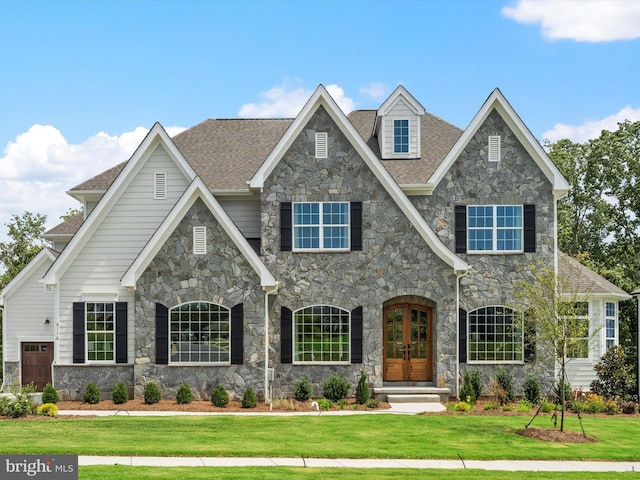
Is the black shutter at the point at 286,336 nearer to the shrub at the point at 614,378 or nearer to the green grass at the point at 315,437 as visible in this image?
the green grass at the point at 315,437

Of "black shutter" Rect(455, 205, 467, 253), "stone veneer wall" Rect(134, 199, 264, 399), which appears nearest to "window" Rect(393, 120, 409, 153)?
"black shutter" Rect(455, 205, 467, 253)

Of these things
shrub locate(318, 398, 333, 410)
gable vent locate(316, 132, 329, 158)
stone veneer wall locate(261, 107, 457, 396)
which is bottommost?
shrub locate(318, 398, 333, 410)

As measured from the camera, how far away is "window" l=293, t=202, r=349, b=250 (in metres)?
22.7

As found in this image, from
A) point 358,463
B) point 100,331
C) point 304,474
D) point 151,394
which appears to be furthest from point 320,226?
point 304,474

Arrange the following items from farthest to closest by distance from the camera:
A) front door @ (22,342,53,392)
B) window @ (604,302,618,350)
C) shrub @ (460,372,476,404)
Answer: front door @ (22,342,53,392) < window @ (604,302,618,350) < shrub @ (460,372,476,404)

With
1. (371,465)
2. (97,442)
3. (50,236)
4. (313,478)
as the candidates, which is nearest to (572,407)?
(371,465)

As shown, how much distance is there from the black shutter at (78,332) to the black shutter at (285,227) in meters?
6.41

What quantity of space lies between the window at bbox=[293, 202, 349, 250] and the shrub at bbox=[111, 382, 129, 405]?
656cm

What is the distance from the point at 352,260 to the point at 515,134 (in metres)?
6.63

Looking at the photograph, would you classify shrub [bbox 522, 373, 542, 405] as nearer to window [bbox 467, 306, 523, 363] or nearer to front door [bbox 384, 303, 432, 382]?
window [bbox 467, 306, 523, 363]

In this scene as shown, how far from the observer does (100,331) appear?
22.3 meters

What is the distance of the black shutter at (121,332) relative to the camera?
72.2ft

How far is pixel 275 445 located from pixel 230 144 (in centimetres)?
1455

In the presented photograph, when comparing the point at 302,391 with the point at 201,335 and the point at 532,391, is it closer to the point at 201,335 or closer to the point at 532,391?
the point at 201,335
